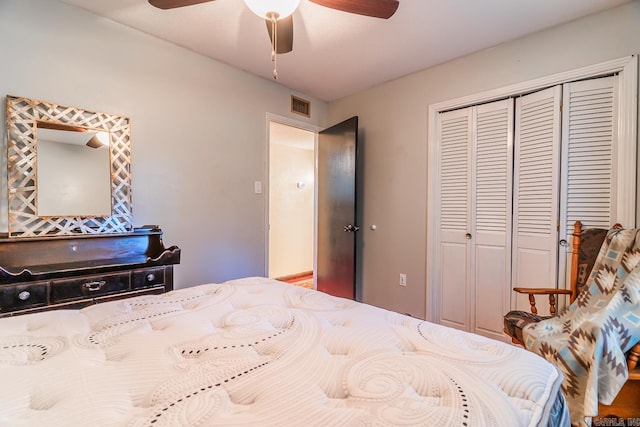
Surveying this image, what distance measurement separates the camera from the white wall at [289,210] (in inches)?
183

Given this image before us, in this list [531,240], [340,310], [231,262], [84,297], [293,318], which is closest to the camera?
[293,318]

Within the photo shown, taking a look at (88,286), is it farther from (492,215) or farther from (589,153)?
(589,153)

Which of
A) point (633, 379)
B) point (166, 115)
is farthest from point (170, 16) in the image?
point (633, 379)

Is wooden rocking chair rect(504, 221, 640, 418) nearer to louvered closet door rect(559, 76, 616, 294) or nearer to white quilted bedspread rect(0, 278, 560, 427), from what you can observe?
louvered closet door rect(559, 76, 616, 294)

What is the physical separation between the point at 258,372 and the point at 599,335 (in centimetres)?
148

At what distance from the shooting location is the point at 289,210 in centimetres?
489

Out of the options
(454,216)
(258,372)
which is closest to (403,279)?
(454,216)

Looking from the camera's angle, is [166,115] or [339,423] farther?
[166,115]

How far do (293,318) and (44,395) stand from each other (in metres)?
0.66

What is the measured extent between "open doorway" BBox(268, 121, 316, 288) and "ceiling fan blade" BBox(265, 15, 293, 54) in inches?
96.7

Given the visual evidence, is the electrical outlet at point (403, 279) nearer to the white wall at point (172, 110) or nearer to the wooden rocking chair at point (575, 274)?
the wooden rocking chair at point (575, 274)

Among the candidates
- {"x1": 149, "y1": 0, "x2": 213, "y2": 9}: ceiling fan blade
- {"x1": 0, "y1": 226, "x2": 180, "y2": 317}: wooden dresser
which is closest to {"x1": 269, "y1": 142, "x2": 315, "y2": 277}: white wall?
{"x1": 0, "y1": 226, "x2": 180, "y2": 317}: wooden dresser

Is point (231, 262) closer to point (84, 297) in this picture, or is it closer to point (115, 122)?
point (84, 297)

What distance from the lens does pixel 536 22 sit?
2.05 meters
